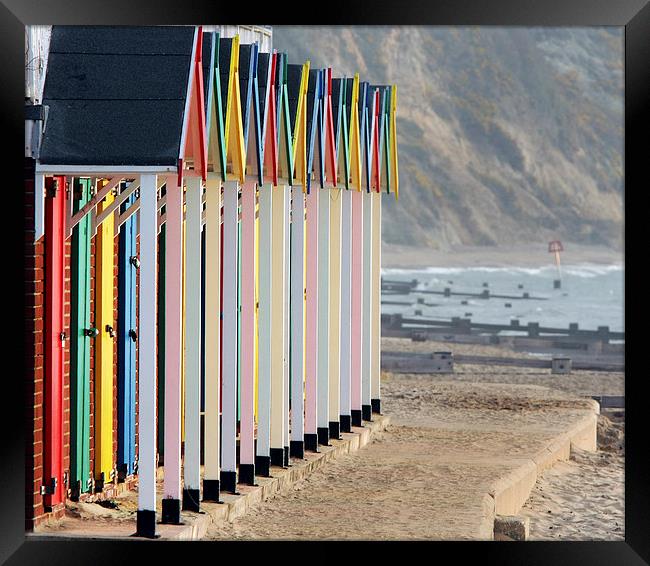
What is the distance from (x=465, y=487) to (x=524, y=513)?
102cm

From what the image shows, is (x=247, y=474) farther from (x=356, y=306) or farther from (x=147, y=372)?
(x=356, y=306)

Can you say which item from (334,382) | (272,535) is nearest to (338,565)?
(272,535)

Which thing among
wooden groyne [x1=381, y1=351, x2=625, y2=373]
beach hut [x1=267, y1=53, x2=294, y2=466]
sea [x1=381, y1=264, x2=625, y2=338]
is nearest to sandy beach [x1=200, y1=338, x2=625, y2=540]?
beach hut [x1=267, y1=53, x2=294, y2=466]

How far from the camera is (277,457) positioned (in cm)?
1329

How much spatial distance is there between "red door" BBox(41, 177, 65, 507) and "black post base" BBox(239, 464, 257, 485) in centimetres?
198

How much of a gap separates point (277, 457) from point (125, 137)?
4252 mm

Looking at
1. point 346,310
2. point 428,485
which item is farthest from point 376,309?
point 428,485

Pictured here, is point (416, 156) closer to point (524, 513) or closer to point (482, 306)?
point (482, 306)

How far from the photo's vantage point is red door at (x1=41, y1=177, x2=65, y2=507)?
1043 centimetres

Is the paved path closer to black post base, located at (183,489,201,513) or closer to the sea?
black post base, located at (183,489,201,513)

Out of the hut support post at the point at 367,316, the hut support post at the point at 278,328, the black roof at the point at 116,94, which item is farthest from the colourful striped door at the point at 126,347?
the hut support post at the point at 367,316

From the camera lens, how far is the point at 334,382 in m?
15.5

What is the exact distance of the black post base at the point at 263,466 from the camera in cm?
1267
